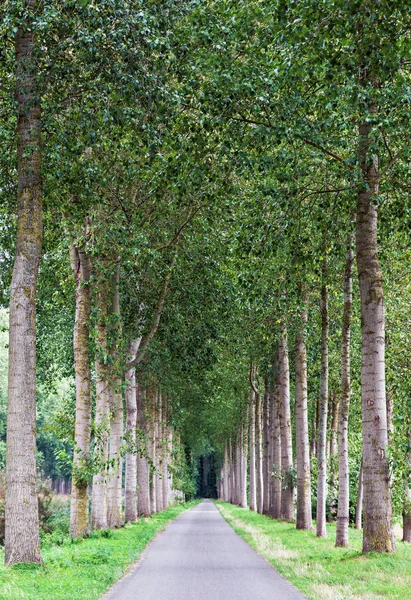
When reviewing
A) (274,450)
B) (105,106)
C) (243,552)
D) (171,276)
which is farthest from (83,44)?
(274,450)

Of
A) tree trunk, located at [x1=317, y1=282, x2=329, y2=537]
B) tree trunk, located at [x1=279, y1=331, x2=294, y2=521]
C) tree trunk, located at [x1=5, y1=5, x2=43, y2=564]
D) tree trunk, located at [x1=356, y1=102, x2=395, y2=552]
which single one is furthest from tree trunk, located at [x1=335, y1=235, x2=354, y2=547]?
tree trunk, located at [x1=5, y1=5, x2=43, y2=564]

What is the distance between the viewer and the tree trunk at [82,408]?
17.7 meters

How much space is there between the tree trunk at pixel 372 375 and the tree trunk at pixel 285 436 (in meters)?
11.4

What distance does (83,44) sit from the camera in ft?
39.3

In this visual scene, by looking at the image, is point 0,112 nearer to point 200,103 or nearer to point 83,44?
point 83,44

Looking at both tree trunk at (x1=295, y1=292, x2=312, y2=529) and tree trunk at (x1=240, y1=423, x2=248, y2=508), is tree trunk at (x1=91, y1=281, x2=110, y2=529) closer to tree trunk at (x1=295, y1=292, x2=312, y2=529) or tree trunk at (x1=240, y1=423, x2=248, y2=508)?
tree trunk at (x1=295, y1=292, x2=312, y2=529)

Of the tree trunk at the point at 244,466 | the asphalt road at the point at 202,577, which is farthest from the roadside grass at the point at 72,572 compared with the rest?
the tree trunk at the point at 244,466

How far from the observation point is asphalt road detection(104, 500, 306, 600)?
1062cm

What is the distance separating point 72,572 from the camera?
39.2 ft

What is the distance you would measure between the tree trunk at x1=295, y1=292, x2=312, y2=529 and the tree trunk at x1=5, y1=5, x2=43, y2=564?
12.6 meters

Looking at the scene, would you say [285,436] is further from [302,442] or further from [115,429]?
[115,429]

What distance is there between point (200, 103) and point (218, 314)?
1124cm

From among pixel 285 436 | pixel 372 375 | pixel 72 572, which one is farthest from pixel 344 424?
pixel 285 436

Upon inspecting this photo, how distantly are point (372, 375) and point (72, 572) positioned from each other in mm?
6996
